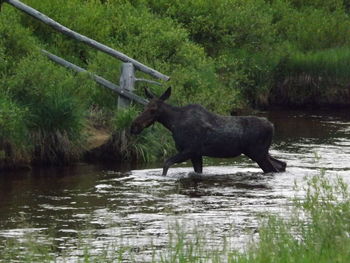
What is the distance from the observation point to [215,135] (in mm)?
19734

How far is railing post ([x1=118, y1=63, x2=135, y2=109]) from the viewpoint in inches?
894

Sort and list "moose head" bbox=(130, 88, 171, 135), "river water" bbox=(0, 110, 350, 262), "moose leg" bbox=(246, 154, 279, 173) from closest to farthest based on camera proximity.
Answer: "river water" bbox=(0, 110, 350, 262), "moose leg" bbox=(246, 154, 279, 173), "moose head" bbox=(130, 88, 171, 135)

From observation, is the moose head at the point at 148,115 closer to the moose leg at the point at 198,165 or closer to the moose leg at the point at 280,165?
the moose leg at the point at 198,165

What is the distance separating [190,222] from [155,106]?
205 inches

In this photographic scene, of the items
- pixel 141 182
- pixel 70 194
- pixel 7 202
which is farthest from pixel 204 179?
pixel 7 202

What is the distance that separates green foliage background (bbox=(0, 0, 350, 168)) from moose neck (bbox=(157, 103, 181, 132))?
5.56 feet

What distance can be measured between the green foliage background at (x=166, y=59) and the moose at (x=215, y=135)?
1.97 metres

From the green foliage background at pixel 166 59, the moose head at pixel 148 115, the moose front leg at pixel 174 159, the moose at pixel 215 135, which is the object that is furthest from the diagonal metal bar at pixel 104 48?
the moose front leg at pixel 174 159

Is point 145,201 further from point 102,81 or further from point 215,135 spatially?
point 102,81

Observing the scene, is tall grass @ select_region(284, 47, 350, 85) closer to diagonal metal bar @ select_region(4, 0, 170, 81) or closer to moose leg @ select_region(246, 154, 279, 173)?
diagonal metal bar @ select_region(4, 0, 170, 81)

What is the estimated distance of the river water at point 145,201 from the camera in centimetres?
1416

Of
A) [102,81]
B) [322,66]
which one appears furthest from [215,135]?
[322,66]

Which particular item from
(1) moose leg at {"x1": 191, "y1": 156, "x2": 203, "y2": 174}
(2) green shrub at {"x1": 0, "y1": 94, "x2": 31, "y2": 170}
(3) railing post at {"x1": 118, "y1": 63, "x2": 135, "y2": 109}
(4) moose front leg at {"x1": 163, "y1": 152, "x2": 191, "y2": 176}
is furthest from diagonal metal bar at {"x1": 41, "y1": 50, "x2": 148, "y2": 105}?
(4) moose front leg at {"x1": 163, "y1": 152, "x2": 191, "y2": 176}

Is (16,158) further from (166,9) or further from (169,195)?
(166,9)
